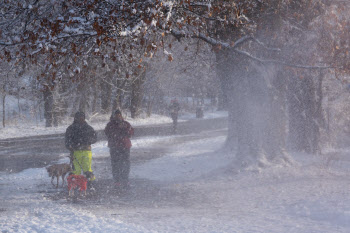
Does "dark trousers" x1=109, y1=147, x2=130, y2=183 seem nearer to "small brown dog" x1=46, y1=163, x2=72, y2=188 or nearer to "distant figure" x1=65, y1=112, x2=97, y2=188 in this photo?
"distant figure" x1=65, y1=112, x2=97, y2=188

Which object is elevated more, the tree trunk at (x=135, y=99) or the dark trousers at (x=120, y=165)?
the tree trunk at (x=135, y=99)

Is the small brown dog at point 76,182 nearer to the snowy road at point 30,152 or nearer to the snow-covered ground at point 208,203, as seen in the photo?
the snow-covered ground at point 208,203

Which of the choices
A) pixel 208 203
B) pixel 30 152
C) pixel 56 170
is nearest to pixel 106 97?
pixel 30 152

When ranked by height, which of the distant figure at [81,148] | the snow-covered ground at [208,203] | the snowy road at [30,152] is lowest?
the snow-covered ground at [208,203]

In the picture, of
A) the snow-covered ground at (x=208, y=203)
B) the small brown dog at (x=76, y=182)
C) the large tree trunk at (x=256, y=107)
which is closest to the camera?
the snow-covered ground at (x=208, y=203)

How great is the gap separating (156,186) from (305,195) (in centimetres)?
363

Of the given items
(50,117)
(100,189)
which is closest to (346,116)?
(100,189)

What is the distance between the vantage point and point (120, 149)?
10.4 metres

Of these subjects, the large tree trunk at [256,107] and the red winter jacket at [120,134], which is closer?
the red winter jacket at [120,134]

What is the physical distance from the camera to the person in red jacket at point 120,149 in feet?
34.0

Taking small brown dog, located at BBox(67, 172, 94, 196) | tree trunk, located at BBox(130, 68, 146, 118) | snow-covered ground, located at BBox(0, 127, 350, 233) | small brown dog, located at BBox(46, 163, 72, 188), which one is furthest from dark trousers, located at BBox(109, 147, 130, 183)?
tree trunk, located at BBox(130, 68, 146, 118)

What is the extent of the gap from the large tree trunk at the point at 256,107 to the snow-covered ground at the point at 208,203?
1.97ft

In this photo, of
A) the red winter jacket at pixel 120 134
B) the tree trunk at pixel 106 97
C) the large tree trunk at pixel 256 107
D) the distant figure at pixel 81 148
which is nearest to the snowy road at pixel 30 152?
the distant figure at pixel 81 148

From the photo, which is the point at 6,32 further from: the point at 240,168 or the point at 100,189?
the point at 240,168
